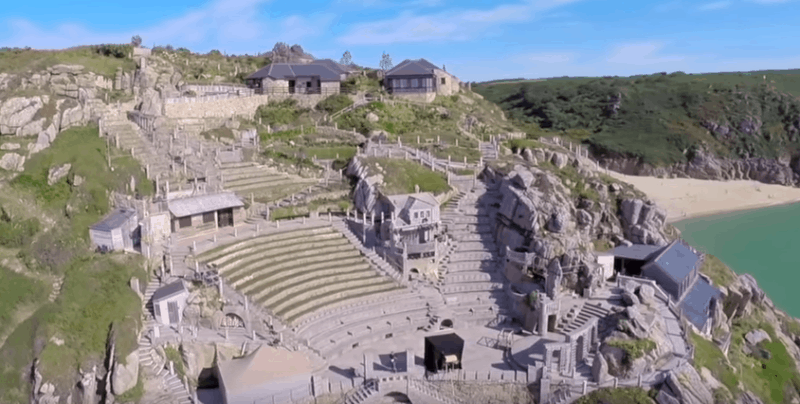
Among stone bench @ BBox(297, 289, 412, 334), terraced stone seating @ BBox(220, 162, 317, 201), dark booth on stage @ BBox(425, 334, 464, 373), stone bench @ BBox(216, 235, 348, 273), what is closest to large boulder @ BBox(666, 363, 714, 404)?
dark booth on stage @ BBox(425, 334, 464, 373)

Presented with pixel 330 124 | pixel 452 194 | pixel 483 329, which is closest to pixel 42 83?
pixel 330 124

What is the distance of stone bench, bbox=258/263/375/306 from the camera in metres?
25.5

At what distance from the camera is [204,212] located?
2959 cm

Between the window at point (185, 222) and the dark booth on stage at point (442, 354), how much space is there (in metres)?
14.2

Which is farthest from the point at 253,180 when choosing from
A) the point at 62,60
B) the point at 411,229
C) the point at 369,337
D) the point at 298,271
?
the point at 62,60

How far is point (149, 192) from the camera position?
3006 cm

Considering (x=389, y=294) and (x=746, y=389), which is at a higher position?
Answer: (x=389, y=294)

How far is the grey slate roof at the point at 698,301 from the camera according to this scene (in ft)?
97.9

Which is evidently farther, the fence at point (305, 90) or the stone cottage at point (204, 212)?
the fence at point (305, 90)

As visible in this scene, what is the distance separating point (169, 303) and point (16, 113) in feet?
56.4

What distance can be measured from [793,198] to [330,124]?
6669 cm

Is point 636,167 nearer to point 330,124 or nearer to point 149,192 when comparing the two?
point 330,124

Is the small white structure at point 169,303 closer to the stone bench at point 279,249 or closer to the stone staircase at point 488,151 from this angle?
the stone bench at point 279,249

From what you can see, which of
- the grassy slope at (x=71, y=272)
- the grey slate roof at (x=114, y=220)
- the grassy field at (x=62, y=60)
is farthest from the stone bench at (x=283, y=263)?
the grassy field at (x=62, y=60)
